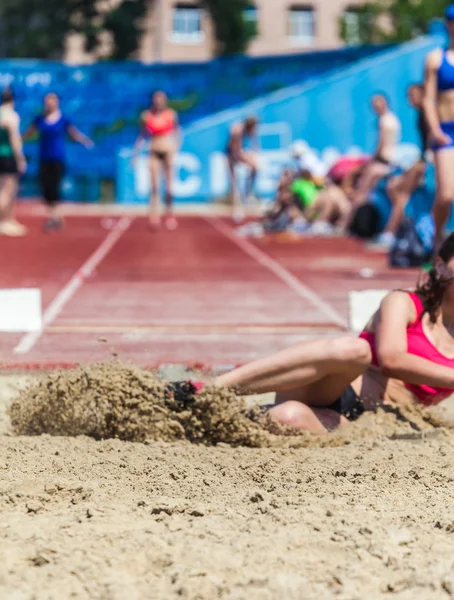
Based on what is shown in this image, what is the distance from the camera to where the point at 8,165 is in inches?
631

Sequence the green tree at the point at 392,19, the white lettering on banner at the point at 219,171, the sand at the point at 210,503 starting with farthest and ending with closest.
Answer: the green tree at the point at 392,19
the white lettering on banner at the point at 219,171
the sand at the point at 210,503

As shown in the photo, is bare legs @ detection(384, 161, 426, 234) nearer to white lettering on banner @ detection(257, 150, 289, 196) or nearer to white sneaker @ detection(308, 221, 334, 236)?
white sneaker @ detection(308, 221, 334, 236)

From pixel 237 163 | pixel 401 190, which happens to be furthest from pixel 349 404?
pixel 237 163

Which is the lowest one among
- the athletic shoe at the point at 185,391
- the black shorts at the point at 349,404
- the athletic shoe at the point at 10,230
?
the athletic shoe at the point at 10,230

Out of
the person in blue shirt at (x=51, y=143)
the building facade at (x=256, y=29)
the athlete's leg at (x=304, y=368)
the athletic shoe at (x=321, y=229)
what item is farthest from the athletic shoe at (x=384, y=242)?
the building facade at (x=256, y=29)

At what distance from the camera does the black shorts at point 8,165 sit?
16.0 m

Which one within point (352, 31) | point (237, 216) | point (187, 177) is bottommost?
point (237, 216)

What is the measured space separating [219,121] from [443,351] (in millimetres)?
23048

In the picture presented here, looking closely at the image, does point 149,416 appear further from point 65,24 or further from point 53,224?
point 65,24

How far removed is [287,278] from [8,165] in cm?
660

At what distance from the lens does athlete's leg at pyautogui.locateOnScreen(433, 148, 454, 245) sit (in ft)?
29.1

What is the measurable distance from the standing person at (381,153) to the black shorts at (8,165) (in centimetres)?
478

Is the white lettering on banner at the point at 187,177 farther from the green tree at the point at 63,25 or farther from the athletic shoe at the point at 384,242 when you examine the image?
the green tree at the point at 63,25

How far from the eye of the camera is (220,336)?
7.11m
